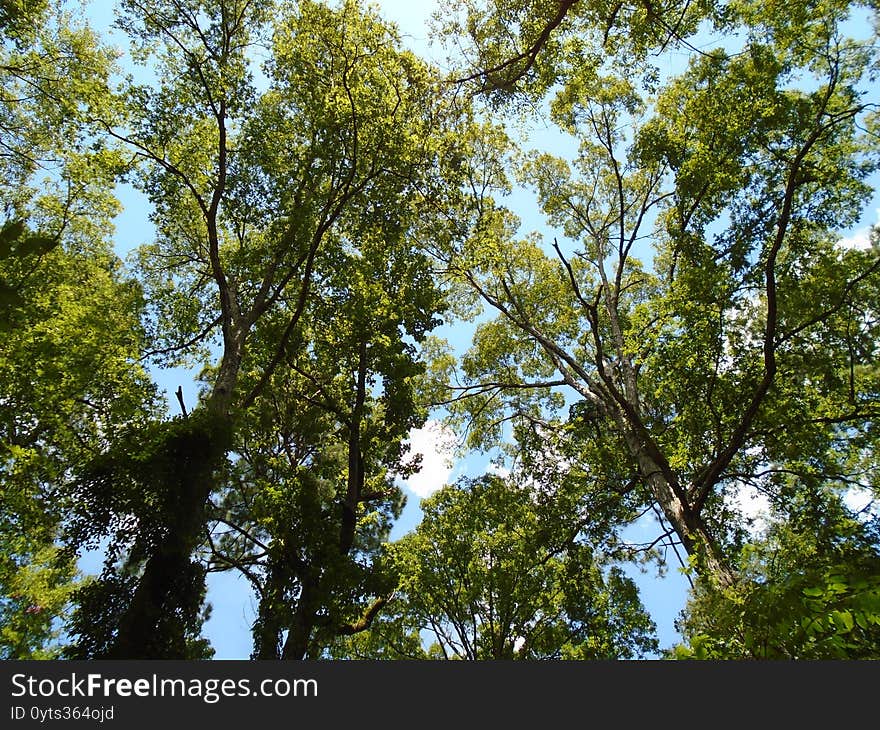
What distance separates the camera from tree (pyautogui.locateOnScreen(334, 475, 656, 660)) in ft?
39.5

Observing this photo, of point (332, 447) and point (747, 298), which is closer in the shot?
point (747, 298)

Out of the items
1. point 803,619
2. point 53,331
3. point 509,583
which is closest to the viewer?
point 803,619

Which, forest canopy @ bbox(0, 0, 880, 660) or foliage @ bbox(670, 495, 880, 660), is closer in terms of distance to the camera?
foliage @ bbox(670, 495, 880, 660)

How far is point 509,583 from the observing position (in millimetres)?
12516

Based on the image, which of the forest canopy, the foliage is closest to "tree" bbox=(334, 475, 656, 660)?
the forest canopy

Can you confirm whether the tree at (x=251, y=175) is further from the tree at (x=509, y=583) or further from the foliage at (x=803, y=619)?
the foliage at (x=803, y=619)

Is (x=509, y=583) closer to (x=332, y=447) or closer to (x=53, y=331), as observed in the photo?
(x=332, y=447)

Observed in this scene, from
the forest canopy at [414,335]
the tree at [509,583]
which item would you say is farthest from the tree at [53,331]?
the tree at [509,583]

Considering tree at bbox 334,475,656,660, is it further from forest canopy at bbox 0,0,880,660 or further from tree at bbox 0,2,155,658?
tree at bbox 0,2,155,658

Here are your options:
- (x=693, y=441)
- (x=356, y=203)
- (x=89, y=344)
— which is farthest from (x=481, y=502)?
(x=89, y=344)

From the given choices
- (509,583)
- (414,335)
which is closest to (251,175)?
(414,335)

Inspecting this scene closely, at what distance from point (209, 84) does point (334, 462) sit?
1000 centimetres

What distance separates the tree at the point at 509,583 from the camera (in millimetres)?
12031

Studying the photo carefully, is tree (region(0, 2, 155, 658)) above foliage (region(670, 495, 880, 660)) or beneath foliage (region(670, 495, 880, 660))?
above
